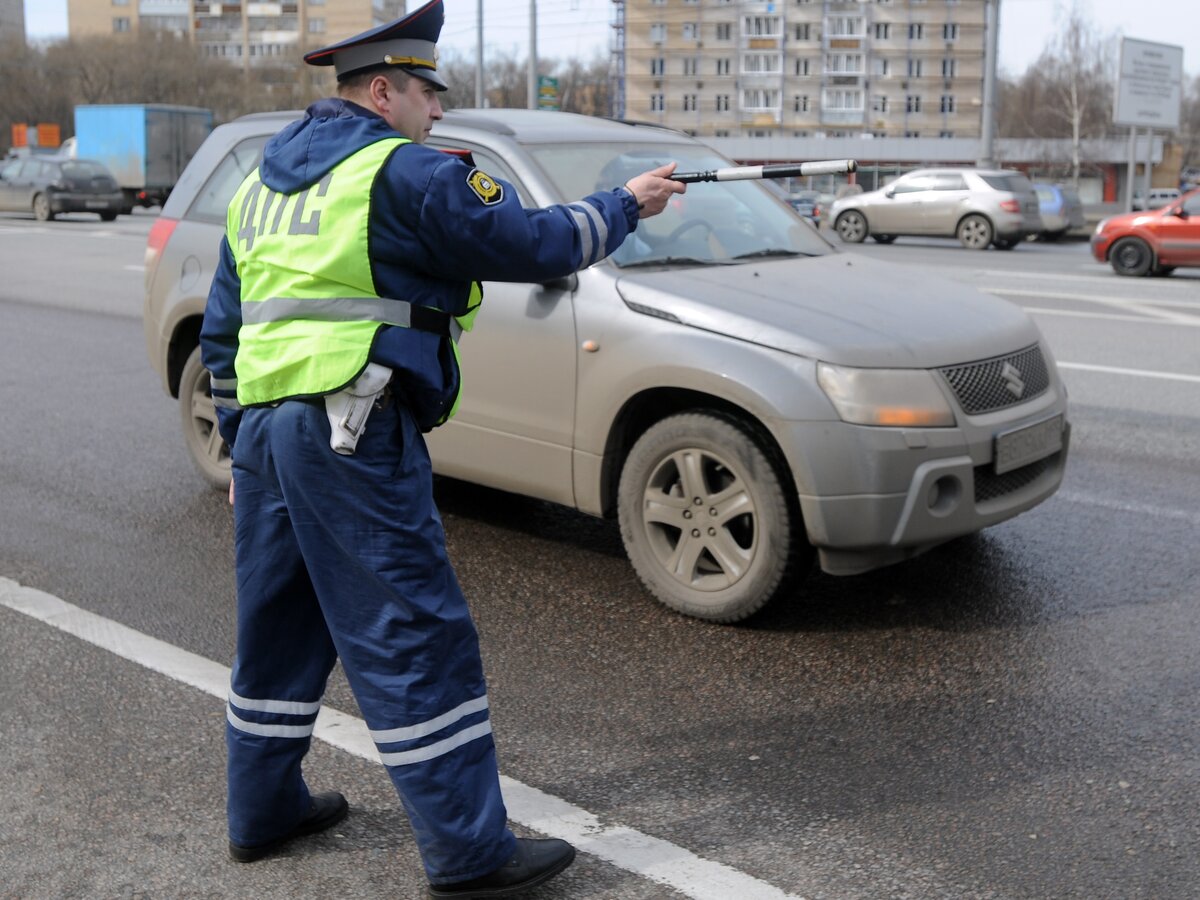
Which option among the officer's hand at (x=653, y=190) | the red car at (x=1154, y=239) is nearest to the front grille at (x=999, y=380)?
the officer's hand at (x=653, y=190)

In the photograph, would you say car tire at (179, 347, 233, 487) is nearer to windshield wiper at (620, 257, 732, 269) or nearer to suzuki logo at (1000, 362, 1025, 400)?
windshield wiper at (620, 257, 732, 269)

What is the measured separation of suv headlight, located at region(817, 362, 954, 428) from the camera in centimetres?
452

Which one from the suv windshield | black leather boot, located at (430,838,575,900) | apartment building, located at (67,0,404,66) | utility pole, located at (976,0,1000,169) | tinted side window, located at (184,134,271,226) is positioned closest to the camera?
black leather boot, located at (430,838,575,900)

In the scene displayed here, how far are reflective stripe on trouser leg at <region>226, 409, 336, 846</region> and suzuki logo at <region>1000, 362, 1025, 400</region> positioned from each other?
270 cm

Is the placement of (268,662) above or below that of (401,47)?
below

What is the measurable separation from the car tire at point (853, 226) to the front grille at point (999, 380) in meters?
23.9

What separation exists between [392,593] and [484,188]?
83 cm

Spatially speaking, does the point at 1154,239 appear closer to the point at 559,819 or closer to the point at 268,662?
the point at 559,819

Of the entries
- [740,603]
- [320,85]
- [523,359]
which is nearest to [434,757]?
[740,603]

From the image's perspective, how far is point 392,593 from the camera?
9.59 ft

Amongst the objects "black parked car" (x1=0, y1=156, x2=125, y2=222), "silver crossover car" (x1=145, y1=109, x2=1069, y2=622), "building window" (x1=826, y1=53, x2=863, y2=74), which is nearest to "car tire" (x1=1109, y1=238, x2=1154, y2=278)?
"silver crossover car" (x1=145, y1=109, x2=1069, y2=622)

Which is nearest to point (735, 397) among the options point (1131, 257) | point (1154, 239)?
point (1154, 239)

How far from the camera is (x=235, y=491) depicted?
3.16 m

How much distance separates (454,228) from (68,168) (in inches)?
1327
